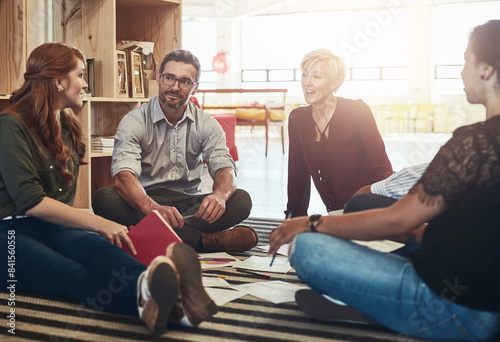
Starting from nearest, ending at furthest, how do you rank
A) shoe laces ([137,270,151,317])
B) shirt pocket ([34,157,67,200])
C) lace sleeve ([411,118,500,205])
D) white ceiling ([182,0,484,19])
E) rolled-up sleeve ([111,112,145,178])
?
1. lace sleeve ([411,118,500,205])
2. shoe laces ([137,270,151,317])
3. shirt pocket ([34,157,67,200])
4. rolled-up sleeve ([111,112,145,178])
5. white ceiling ([182,0,484,19])

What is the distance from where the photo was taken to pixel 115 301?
1.70 m

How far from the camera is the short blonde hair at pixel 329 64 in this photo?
267 centimetres

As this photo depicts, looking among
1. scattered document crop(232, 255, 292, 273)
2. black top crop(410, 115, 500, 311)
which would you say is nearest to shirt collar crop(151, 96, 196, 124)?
scattered document crop(232, 255, 292, 273)

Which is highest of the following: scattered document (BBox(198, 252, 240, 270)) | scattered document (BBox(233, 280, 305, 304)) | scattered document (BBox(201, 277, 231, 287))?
scattered document (BBox(198, 252, 240, 270))

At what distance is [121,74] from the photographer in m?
3.67

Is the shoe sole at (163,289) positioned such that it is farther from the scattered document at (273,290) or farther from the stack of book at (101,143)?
the stack of book at (101,143)

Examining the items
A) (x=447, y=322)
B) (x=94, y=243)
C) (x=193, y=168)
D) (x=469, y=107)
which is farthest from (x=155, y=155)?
(x=469, y=107)

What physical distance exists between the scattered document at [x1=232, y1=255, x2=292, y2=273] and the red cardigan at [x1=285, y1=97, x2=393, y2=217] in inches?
14.5

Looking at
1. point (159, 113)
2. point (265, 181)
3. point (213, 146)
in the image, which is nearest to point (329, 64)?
point (213, 146)

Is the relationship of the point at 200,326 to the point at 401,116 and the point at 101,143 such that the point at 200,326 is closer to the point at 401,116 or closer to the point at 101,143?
the point at 101,143

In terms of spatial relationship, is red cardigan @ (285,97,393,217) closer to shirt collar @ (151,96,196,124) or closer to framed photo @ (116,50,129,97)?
shirt collar @ (151,96,196,124)

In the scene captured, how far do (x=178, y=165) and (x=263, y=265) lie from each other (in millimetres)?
704

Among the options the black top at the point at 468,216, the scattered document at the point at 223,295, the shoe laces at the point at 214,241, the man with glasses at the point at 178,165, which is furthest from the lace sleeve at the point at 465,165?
the shoe laces at the point at 214,241

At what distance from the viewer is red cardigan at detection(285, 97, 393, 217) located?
8.65ft
